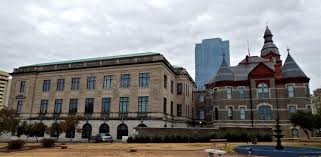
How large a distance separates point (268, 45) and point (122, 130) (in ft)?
126

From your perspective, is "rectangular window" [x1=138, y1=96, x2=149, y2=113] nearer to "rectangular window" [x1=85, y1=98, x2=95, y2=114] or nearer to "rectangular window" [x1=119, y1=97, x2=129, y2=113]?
"rectangular window" [x1=119, y1=97, x2=129, y2=113]

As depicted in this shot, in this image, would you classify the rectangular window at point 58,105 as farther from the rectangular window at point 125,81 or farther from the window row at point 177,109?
the window row at point 177,109

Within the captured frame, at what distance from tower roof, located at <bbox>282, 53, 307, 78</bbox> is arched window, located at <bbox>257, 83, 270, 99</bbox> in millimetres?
4172

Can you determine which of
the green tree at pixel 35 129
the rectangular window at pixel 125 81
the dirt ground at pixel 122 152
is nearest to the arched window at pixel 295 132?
the dirt ground at pixel 122 152

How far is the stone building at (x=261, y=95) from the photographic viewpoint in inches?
2020

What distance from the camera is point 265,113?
5256 centimetres

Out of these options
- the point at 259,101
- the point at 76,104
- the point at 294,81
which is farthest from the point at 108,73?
the point at 294,81

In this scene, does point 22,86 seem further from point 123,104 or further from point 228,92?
point 228,92

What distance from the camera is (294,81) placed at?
5175 centimetres

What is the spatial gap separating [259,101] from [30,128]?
43.2 m

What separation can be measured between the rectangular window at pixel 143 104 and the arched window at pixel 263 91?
2109cm

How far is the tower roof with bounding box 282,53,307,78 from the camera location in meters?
52.2

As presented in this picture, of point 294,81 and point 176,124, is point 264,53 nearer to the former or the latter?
point 294,81

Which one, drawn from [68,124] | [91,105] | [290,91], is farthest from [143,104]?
[290,91]
